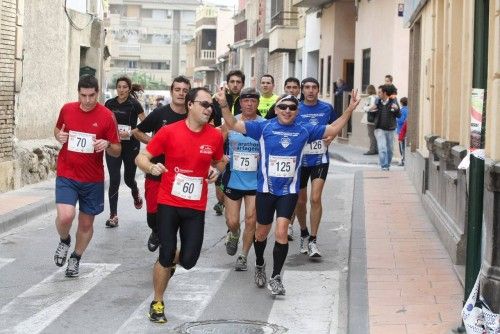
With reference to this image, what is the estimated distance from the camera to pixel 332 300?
9.05 metres

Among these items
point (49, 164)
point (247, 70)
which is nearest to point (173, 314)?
point (49, 164)

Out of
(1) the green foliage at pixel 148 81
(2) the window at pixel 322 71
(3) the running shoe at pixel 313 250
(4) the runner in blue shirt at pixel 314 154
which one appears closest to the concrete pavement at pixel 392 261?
(3) the running shoe at pixel 313 250

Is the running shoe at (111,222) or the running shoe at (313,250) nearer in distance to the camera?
the running shoe at (313,250)

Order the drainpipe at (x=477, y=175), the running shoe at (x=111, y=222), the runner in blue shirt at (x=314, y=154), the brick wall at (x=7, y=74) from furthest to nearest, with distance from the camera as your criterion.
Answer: the brick wall at (x=7, y=74) < the running shoe at (x=111, y=222) < the runner in blue shirt at (x=314, y=154) < the drainpipe at (x=477, y=175)

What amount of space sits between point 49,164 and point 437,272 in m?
11.5

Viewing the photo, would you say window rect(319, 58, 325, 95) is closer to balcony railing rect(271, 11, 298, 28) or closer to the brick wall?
balcony railing rect(271, 11, 298, 28)

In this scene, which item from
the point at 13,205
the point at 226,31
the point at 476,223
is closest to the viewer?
the point at 476,223

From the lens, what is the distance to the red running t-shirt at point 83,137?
985cm

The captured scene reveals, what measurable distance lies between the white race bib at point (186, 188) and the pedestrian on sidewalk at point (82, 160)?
1.91m

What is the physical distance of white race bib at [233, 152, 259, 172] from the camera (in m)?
10.3

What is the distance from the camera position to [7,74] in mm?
17172

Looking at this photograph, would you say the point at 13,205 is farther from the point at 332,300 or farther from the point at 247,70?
the point at 247,70

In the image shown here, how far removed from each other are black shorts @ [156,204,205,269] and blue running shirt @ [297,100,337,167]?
10.9 feet

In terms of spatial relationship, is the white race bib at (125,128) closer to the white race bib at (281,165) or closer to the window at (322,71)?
the white race bib at (281,165)
